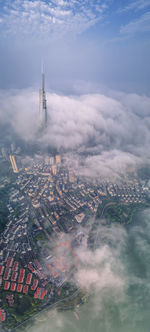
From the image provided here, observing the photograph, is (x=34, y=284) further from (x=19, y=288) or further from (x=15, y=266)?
(x=15, y=266)

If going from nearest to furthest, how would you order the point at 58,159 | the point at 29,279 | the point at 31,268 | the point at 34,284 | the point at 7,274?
1. the point at 34,284
2. the point at 29,279
3. the point at 7,274
4. the point at 31,268
5. the point at 58,159

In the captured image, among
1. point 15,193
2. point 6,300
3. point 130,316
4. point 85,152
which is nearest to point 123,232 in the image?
point 130,316

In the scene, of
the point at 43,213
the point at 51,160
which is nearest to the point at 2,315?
the point at 43,213

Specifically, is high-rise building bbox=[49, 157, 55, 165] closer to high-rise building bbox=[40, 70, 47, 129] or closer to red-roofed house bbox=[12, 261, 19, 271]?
high-rise building bbox=[40, 70, 47, 129]

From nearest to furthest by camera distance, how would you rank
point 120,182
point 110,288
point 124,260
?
point 110,288
point 124,260
point 120,182

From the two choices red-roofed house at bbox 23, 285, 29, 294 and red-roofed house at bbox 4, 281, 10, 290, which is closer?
red-roofed house at bbox 23, 285, 29, 294

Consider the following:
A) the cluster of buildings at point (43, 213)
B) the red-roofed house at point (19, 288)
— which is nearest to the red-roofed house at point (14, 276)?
the cluster of buildings at point (43, 213)

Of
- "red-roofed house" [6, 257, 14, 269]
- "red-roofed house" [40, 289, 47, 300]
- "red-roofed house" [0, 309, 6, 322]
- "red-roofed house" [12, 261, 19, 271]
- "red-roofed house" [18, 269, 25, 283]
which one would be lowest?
"red-roofed house" [0, 309, 6, 322]

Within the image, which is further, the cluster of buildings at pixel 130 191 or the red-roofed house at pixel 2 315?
the cluster of buildings at pixel 130 191

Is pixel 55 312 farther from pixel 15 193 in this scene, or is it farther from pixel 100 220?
pixel 15 193

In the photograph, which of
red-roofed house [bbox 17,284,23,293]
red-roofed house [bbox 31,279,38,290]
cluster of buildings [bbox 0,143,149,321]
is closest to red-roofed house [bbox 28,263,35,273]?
cluster of buildings [bbox 0,143,149,321]

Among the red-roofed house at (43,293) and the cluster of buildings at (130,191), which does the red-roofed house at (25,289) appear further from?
the cluster of buildings at (130,191)
